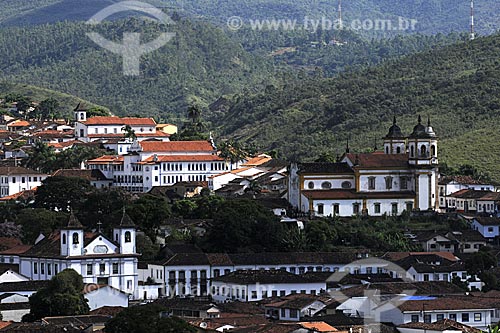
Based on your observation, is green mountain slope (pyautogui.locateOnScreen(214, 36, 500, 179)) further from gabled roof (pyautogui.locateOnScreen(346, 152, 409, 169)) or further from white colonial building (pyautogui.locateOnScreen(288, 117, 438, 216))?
white colonial building (pyautogui.locateOnScreen(288, 117, 438, 216))

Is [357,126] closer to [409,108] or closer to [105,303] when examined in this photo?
[409,108]

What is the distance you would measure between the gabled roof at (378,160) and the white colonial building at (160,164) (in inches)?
582

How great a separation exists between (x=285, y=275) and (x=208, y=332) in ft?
61.0

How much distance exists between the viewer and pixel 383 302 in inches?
2579

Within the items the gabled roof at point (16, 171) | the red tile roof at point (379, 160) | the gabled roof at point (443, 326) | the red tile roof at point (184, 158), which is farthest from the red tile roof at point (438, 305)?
the gabled roof at point (16, 171)

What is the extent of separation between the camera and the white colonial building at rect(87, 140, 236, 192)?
104 metres

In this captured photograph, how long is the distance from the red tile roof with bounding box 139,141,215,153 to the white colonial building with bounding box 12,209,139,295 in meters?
29.7

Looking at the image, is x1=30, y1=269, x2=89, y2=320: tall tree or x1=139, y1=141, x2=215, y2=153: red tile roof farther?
x1=139, y1=141, x2=215, y2=153: red tile roof

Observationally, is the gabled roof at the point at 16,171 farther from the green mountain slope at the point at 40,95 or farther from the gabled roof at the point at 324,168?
the green mountain slope at the point at 40,95

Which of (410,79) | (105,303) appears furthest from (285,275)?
(410,79)

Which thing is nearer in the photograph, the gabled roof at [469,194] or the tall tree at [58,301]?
the tall tree at [58,301]

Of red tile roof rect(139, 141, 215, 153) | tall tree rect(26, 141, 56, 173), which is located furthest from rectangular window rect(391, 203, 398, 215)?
tall tree rect(26, 141, 56, 173)

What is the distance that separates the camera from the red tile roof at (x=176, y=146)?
106062 mm

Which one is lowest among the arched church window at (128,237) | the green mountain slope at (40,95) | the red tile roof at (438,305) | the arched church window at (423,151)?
the red tile roof at (438,305)
